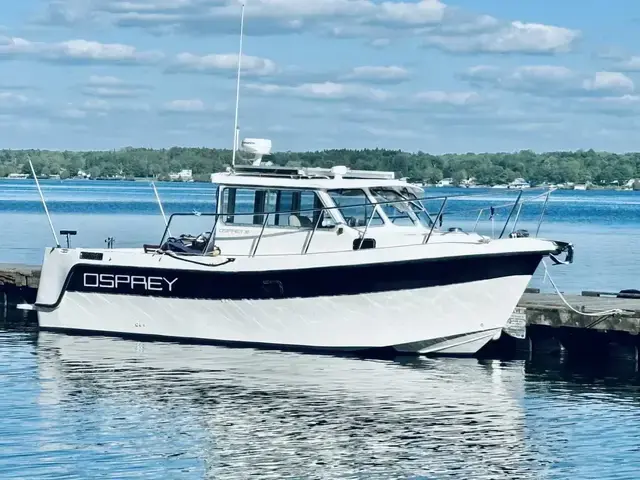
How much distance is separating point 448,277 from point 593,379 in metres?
2.63

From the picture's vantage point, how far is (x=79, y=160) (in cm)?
15475

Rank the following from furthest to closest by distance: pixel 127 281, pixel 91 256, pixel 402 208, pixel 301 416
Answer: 1. pixel 91 256
2. pixel 127 281
3. pixel 402 208
4. pixel 301 416

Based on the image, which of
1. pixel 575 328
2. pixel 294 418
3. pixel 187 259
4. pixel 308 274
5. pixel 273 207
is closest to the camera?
pixel 294 418

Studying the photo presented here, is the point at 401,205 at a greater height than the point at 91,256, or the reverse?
the point at 401,205

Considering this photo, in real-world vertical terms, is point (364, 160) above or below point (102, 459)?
above

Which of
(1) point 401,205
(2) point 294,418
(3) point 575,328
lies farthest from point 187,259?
(3) point 575,328

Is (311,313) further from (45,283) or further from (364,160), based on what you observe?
(45,283)

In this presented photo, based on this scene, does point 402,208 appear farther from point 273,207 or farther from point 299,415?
point 299,415

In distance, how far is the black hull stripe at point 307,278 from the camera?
1991cm

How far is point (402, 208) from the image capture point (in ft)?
71.2

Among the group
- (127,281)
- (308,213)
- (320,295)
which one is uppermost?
(308,213)

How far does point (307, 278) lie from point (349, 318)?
896mm

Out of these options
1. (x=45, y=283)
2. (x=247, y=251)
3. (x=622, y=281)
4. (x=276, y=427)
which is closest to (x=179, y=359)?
(x=247, y=251)

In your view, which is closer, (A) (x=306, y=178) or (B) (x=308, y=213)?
(B) (x=308, y=213)
